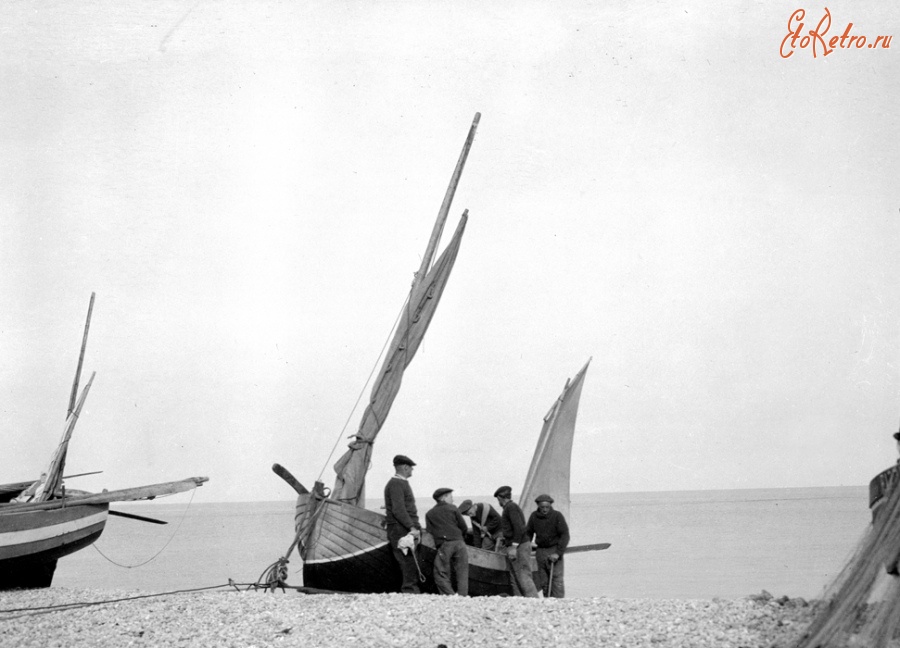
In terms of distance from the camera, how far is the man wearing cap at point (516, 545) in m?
11.9

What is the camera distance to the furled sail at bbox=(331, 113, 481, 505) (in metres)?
13.2

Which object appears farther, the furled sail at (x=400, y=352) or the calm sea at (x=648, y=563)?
the calm sea at (x=648, y=563)

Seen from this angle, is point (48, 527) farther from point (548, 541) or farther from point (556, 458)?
point (556, 458)

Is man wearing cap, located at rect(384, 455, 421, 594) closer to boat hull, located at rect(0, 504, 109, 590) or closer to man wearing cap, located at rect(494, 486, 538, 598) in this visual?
man wearing cap, located at rect(494, 486, 538, 598)

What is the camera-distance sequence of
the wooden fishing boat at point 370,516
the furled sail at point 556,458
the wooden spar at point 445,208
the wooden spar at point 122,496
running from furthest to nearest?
the furled sail at point 556,458
the wooden spar at point 445,208
the wooden spar at point 122,496
the wooden fishing boat at point 370,516

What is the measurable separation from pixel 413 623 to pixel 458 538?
3215 mm

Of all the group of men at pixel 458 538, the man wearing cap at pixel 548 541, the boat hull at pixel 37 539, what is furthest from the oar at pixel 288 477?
the boat hull at pixel 37 539

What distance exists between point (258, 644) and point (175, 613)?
198cm

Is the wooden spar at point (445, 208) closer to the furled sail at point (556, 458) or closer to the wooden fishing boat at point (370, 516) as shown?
the wooden fishing boat at point (370, 516)

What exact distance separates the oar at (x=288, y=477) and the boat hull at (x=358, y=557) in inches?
9.9

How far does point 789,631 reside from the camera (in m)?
6.64

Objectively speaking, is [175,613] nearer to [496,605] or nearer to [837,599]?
[496,605]

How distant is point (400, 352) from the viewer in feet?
47.0

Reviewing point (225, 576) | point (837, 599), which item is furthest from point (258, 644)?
point (225, 576)
